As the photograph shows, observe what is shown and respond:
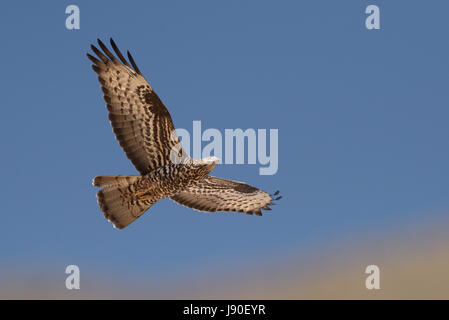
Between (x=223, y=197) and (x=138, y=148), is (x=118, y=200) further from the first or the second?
(x=223, y=197)

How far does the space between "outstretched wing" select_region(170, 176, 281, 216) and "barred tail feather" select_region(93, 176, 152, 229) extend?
1.16 m

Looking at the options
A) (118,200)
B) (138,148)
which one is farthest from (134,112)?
(118,200)

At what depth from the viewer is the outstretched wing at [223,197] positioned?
34.3 ft

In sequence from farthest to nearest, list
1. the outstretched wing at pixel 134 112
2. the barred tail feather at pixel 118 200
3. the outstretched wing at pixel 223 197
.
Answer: the outstretched wing at pixel 223 197 → the barred tail feather at pixel 118 200 → the outstretched wing at pixel 134 112

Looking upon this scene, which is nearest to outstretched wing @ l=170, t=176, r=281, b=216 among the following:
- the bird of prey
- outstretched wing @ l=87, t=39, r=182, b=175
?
the bird of prey

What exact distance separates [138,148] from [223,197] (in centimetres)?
226

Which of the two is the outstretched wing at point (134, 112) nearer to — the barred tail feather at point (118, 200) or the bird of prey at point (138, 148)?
the bird of prey at point (138, 148)

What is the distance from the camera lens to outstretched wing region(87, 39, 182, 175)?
8883 mm

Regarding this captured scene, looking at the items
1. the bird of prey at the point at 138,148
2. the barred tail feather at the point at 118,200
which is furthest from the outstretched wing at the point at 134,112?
the barred tail feather at the point at 118,200

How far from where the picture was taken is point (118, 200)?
928 centimetres
